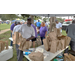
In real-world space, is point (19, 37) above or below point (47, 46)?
above

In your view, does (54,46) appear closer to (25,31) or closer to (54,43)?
(54,43)

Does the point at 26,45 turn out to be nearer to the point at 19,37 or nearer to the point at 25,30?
the point at 19,37

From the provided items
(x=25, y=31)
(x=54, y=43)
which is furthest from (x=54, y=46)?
(x=25, y=31)

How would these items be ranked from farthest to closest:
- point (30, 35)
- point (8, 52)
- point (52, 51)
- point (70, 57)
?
point (8, 52) < point (30, 35) < point (52, 51) < point (70, 57)

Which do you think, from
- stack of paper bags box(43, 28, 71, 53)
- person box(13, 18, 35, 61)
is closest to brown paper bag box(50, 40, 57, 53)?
stack of paper bags box(43, 28, 71, 53)

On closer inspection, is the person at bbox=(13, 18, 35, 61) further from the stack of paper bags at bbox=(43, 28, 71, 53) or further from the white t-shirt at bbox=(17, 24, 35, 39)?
the stack of paper bags at bbox=(43, 28, 71, 53)

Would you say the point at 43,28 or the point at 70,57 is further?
the point at 43,28

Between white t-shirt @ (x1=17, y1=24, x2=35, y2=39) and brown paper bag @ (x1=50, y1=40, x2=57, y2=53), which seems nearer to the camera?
brown paper bag @ (x1=50, y1=40, x2=57, y2=53)

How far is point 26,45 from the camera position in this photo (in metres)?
1.58

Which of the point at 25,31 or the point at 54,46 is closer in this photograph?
the point at 54,46

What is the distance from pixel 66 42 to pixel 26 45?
1161 mm

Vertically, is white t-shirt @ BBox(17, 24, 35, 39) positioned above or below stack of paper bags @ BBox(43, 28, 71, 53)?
above
